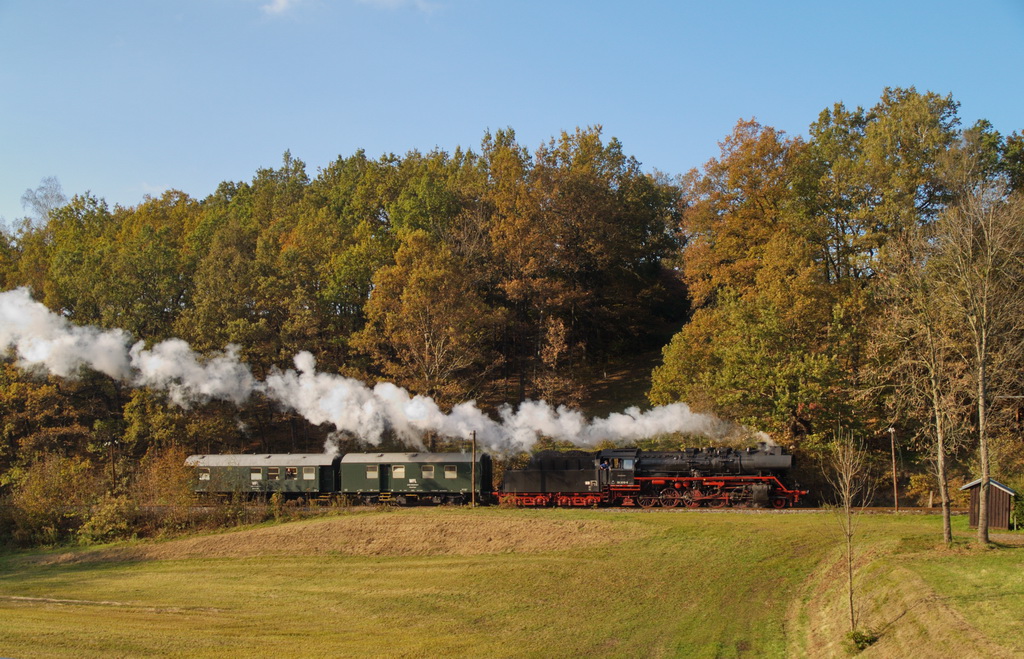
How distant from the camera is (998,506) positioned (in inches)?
1224

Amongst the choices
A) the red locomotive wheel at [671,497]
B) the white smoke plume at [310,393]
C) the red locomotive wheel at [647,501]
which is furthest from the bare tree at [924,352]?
the white smoke plume at [310,393]

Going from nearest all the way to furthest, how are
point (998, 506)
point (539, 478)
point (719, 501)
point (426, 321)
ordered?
point (998, 506) < point (719, 501) < point (539, 478) < point (426, 321)

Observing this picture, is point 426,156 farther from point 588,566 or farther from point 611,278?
point 588,566

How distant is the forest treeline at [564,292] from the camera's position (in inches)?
1757

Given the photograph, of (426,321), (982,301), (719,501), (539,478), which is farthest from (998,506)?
(426,321)

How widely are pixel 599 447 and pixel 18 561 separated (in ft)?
105

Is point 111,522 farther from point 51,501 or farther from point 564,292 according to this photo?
point 564,292

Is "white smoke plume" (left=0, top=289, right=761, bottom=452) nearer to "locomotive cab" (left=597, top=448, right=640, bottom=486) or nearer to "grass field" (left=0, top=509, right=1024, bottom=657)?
"locomotive cab" (left=597, top=448, right=640, bottom=486)

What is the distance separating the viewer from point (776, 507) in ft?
130

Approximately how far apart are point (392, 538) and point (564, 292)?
30205 millimetres

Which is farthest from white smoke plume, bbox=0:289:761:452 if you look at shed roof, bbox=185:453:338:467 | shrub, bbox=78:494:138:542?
shrub, bbox=78:494:138:542

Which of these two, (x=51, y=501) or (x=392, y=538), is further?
(x=51, y=501)

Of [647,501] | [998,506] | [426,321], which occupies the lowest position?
[647,501]

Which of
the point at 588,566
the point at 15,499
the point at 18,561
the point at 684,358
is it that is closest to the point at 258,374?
the point at 15,499
